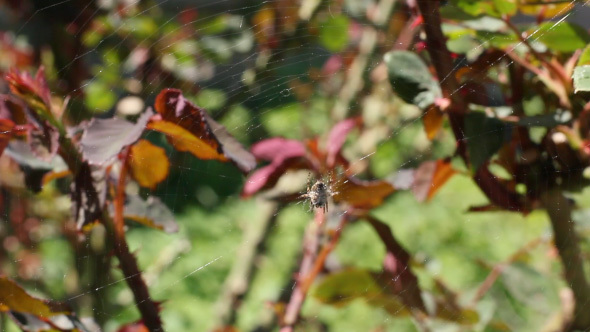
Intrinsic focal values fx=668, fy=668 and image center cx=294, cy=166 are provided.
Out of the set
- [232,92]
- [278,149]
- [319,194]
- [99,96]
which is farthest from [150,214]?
[99,96]

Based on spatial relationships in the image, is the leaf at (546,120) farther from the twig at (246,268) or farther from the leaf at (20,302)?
the twig at (246,268)

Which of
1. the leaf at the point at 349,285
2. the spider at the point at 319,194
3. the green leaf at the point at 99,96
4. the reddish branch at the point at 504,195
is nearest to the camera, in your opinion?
the reddish branch at the point at 504,195

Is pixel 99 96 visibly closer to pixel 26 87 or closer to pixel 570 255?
pixel 26 87

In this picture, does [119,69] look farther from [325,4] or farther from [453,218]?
[453,218]

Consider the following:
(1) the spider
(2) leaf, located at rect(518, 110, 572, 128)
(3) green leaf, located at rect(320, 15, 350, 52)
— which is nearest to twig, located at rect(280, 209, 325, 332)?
(1) the spider

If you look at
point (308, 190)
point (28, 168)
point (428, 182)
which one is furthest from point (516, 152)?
point (28, 168)

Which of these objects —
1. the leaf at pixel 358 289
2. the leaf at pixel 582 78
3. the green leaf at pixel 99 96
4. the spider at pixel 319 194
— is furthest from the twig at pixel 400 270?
the green leaf at pixel 99 96

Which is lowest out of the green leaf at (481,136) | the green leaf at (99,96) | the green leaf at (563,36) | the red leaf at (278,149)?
the green leaf at (481,136)

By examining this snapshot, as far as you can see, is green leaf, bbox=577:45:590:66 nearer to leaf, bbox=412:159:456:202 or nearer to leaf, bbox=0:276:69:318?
leaf, bbox=412:159:456:202
